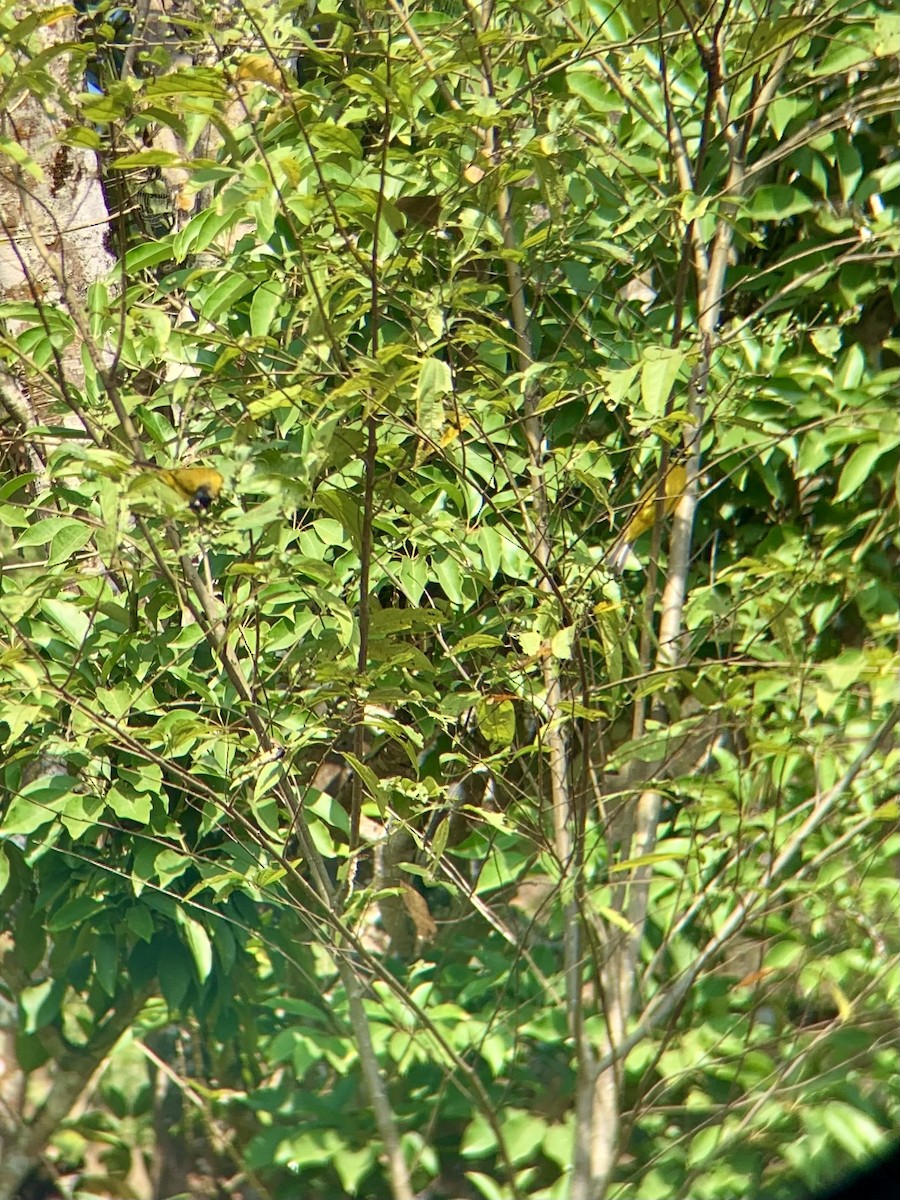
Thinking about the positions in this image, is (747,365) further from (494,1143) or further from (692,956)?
(494,1143)

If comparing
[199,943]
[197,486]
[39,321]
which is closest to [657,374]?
[197,486]

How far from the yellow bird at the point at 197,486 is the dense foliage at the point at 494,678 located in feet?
0.77

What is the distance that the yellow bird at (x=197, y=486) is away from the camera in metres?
1.25

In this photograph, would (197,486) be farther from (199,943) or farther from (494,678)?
(199,943)

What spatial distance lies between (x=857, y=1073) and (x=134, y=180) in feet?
6.84

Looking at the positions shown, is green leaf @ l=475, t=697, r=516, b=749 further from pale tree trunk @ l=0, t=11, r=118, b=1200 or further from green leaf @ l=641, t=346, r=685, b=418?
pale tree trunk @ l=0, t=11, r=118, b=1200

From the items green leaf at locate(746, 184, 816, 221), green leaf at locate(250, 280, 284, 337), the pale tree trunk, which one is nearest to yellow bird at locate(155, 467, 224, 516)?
the pale tree trunk

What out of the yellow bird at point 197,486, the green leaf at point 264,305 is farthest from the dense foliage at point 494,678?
the yellow bird at point 197,486

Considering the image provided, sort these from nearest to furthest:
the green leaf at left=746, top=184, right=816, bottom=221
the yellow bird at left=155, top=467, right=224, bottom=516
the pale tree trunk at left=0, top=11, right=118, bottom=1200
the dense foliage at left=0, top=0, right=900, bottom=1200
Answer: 1. the yellow bird at left=155, top=467, right=224, bottom=516
2. the dense foliage at left=0, top=0, right=900, bottom=1200
3. the pale tree trunk at left=0, top=11, right=118, bottom=1200
4. the green leaf at left=746, top=184, right=816, bottom=221

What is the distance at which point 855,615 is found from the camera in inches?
87.6

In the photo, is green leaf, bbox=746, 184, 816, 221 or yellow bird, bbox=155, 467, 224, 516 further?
green leaf, bbox=746, 184, 816, 221

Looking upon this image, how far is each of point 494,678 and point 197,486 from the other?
659 mm

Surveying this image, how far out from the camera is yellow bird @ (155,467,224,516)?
1250 millimetres

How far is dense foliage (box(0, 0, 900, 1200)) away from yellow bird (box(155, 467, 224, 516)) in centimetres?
24
